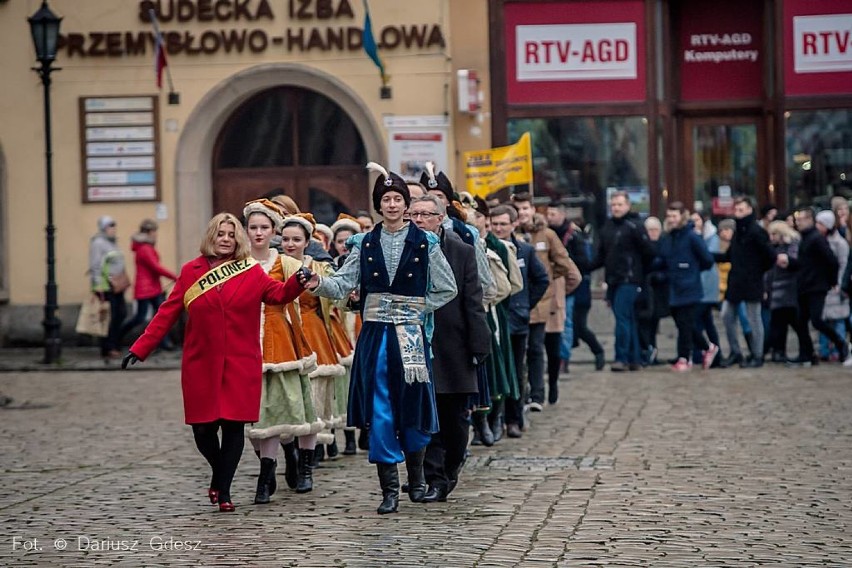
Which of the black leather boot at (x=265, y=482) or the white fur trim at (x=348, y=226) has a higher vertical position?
the white fur trim at (x=348, y=226)

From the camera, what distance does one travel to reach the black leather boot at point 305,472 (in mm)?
10297

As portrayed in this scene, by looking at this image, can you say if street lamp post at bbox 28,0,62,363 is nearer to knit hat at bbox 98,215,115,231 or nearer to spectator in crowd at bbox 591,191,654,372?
knit hat at bbox 98,215,115,231

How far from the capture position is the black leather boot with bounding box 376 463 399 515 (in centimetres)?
928

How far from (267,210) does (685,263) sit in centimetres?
1014

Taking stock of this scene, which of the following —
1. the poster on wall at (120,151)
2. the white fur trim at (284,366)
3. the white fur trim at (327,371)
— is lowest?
the white fur trim at (327,371)

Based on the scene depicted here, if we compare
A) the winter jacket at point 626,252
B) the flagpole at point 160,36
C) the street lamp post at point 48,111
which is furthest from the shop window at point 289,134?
the winter jacket at point 626,252

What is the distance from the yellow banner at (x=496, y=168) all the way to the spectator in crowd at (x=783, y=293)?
302cm

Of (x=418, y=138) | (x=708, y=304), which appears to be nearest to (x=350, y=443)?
(x=708, y=304)

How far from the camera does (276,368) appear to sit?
32.8ft

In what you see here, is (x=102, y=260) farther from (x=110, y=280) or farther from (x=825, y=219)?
(x=825, y=219)

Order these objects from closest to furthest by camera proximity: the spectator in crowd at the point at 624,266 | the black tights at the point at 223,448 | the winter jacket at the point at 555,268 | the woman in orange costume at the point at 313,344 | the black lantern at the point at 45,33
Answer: the black tights at the point at 223,448 → the woman in orange costume at the point at 313,344 → the winter jacket at the point at 555,268 → the spectator in crowd at the point at 624,266 → the black lantern at the point at 45,33

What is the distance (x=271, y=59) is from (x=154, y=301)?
3.73m

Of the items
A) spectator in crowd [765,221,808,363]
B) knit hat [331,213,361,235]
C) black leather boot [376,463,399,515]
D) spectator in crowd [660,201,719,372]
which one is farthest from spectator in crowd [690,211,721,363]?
black leather boot [376,463,399,515]

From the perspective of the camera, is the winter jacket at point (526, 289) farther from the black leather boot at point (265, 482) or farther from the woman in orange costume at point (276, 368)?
the black leather boot at point (265, 482)
